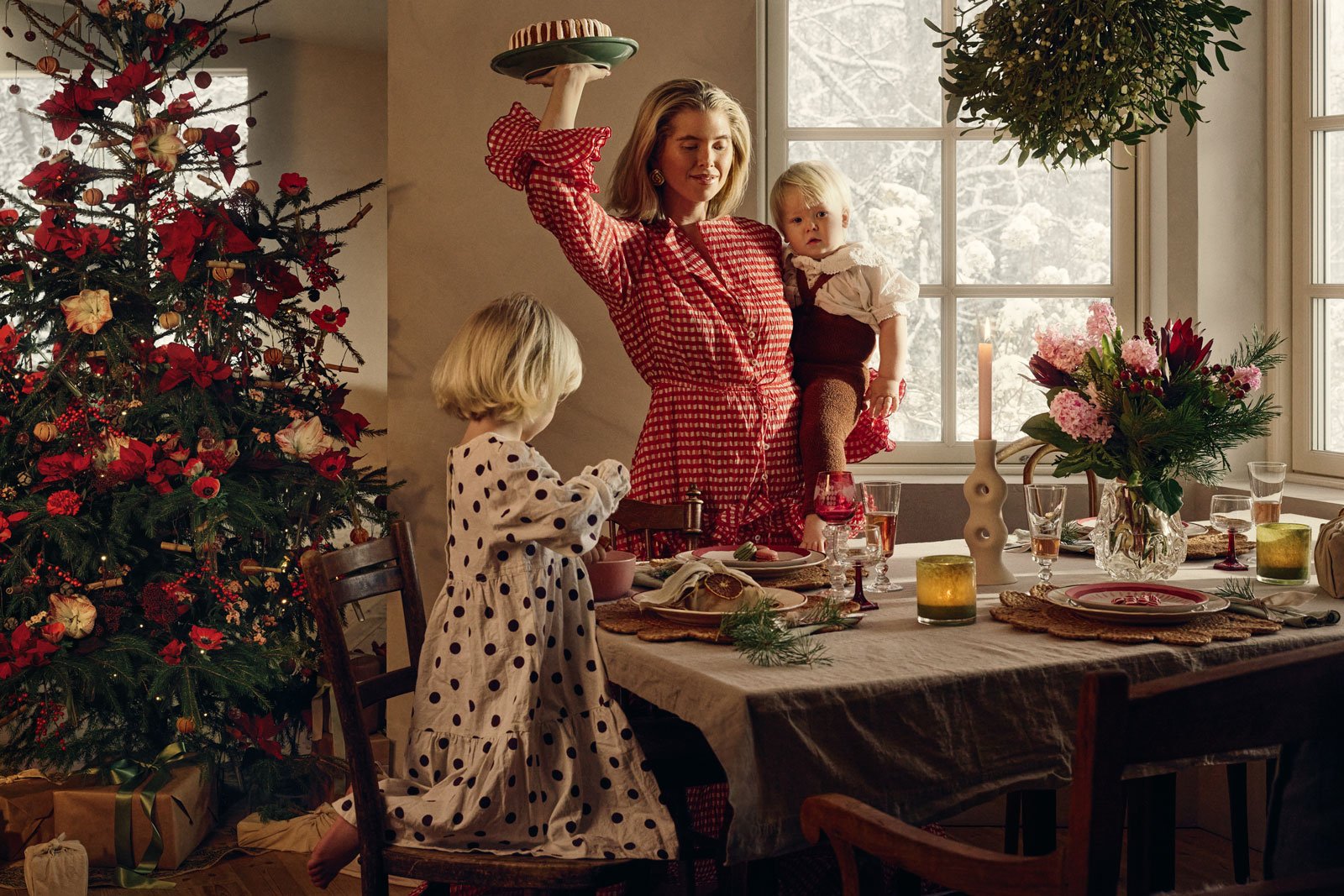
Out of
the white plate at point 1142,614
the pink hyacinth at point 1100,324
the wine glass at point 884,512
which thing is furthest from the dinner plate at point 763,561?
the pink hyacinth at point 1100,324

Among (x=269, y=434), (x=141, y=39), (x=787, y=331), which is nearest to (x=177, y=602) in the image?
(x=269, y=434)

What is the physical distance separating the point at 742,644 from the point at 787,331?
4.39 ft

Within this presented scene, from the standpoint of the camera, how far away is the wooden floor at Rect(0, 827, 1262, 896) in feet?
8.62

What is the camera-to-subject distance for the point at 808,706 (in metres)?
1.32

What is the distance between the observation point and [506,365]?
1858 mm

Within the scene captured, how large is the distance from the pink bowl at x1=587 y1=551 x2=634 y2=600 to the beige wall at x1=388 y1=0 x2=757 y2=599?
1.37 meters

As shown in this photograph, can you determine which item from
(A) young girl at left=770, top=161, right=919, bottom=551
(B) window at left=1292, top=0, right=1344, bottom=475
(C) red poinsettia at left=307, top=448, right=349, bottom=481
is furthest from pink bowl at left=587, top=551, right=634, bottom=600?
(B) window at left=1292, top=0, right=1344, bottom=475

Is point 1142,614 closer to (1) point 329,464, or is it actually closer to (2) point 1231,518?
(2) point 1231,518

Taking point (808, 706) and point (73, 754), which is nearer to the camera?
A: point (808, 706)

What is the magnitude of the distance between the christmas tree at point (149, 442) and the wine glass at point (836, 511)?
1419 millimetres

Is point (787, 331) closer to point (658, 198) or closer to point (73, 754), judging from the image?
point (658, 198)

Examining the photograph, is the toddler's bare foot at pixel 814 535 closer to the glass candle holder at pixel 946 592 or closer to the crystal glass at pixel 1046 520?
the crystal glass at pixel 1046 520

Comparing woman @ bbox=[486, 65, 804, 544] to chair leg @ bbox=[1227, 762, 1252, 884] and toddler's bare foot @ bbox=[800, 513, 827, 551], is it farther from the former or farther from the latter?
chair leg @ bbox=[1227, 762, 1252, 884]

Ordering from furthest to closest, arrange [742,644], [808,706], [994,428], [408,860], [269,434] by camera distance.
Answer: [994,428], [269,434], [408,860], [742,644], [808,706]
